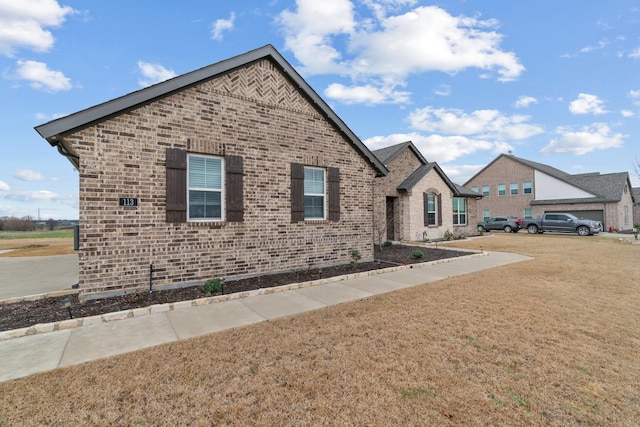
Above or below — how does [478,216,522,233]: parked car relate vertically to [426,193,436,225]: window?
below

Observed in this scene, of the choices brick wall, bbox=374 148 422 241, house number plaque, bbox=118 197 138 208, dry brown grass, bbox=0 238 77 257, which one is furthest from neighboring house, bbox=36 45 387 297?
dry brown grass, bbox=0 238 77 257

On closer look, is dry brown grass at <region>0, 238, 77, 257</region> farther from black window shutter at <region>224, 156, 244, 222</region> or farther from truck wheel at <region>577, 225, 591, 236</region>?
Result: truck wheel at <region>577, 225, 591, 236</region>

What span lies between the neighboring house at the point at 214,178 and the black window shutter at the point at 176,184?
21mm

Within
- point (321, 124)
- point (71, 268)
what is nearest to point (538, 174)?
point (321, 124)

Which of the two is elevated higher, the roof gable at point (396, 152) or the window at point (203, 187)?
the roof gable at point (396, 152)

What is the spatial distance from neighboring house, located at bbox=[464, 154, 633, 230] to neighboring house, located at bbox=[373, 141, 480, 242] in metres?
19.0

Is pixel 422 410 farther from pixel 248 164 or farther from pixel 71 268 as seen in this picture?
pixel 71 268

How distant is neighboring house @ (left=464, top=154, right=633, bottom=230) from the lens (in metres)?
28.1

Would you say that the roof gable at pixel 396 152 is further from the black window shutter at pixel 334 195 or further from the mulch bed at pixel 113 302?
the mulch bed at pixel 113 302

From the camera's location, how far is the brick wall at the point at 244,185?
5906mm

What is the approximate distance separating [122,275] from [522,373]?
7037 millimetres

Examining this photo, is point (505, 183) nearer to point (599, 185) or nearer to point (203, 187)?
point (599, 185)

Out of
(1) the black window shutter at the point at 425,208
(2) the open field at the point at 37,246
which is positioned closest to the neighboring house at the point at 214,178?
(1) the black window shutter at the point at 425,208

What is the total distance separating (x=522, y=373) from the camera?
10.4 feet
